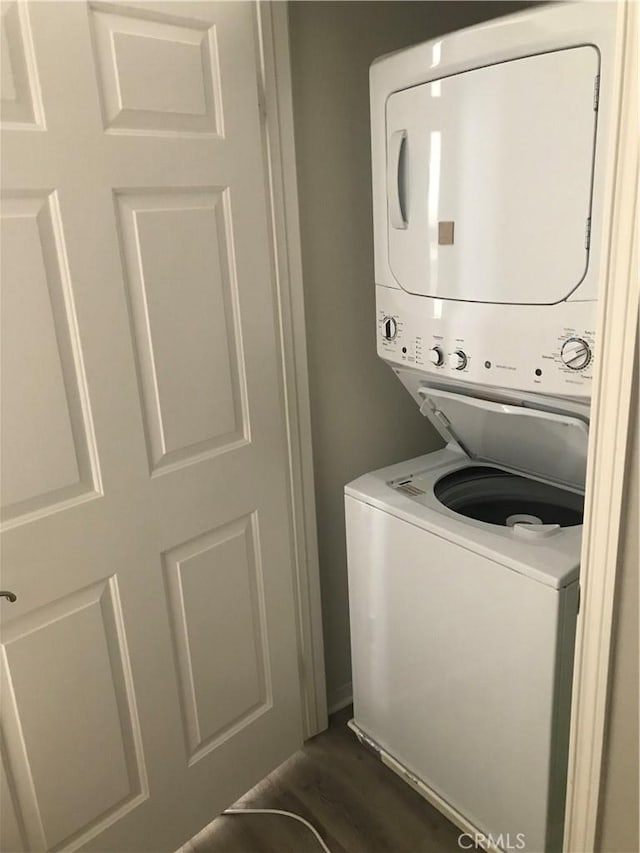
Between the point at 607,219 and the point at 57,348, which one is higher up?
the point at 607,219

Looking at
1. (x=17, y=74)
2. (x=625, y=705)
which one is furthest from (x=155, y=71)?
(x=625, y=705)

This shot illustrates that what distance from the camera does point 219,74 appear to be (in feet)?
4.49

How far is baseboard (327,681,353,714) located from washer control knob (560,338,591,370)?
1305 millimetres

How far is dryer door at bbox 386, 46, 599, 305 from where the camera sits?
1127mm

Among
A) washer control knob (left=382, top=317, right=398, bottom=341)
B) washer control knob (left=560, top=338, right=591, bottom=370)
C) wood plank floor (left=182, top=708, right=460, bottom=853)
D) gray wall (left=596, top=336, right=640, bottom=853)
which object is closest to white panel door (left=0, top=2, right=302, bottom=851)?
wood plank floor (left=182, top=708, right=460, bottom=853)

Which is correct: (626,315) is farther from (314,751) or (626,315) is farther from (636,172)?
(314,751)

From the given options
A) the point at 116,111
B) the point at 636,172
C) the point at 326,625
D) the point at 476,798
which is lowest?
the point at 476,798

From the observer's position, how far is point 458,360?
4.62 feet

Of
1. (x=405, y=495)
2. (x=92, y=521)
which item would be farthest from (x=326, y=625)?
(x=92, y=521)

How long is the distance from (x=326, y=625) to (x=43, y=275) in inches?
50.0

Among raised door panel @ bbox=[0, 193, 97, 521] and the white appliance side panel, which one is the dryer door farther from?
raised door panel @ bbox=[0, 193, 97, 521]

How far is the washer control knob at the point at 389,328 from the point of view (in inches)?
61.2

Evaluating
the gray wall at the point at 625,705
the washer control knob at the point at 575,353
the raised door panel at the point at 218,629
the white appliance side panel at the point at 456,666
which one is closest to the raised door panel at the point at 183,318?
the raised door panel at the point at 218,629

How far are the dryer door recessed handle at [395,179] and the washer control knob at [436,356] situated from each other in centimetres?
27
